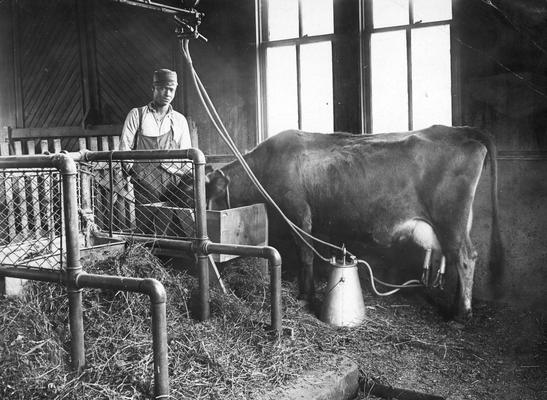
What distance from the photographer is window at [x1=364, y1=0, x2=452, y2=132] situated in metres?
5.75

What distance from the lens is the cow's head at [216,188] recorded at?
5.83 m

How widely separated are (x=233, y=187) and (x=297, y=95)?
4.90 ft

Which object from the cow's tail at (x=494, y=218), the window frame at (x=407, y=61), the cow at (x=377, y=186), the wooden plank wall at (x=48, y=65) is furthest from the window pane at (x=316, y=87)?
the wooden plank wall at (x=48, y=65)

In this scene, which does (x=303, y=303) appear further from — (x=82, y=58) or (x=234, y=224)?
(x=82, y=58)

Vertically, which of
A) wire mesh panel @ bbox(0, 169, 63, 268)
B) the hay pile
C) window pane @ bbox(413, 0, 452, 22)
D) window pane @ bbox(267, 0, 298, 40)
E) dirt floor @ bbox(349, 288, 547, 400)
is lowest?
dirt floor @ bbox(349, 288, 547, 400)

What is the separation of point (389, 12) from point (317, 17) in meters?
0.89

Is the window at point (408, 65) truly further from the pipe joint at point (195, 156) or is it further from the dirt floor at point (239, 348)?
the pipe joint at point (195, 156)

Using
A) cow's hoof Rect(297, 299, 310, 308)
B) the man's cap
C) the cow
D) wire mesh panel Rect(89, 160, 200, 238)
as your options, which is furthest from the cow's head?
cow's hoof Rect(297, 299, 310, 308)

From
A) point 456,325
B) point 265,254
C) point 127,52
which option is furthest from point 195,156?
point 127,52

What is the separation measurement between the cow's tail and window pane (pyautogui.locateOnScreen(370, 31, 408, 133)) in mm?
1021

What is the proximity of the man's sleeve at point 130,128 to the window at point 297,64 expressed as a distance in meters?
1.95

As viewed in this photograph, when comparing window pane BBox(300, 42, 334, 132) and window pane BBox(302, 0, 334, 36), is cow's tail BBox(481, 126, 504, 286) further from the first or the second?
window pane BBox(302, 0, 334, 36)

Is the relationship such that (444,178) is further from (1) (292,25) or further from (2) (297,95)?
(1) (292,25)

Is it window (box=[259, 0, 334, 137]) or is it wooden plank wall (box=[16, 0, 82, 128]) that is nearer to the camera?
window (box=[259, 0, 334, 137])
